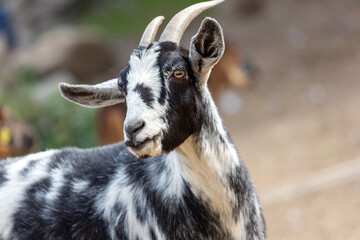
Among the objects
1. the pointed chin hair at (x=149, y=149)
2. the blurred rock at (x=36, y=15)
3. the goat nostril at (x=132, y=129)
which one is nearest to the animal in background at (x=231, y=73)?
the pointed chin hair at (x=149, y=149)

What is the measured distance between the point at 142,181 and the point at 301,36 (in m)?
10.3

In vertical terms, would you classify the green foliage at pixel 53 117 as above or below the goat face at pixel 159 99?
below

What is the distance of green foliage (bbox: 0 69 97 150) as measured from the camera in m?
10.7

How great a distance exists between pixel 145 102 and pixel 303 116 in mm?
7412

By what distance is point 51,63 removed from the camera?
48.4ft

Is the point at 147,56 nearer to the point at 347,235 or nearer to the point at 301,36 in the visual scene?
the point at 347,235

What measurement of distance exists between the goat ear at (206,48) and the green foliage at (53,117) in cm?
639

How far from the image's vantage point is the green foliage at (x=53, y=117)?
10.7m

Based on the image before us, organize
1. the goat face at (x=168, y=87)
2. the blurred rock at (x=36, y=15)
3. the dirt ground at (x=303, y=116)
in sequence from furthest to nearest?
the blurred rock at (x=36, y=15), the dirt ground at (x=303, y=116), the goat face at (x=168, y=87)

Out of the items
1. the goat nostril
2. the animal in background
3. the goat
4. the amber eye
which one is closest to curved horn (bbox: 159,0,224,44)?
the goat

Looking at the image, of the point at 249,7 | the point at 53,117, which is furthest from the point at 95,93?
the point at 249,7

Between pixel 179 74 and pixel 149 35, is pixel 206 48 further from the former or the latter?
pixel 149 35

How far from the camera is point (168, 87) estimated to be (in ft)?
12.5

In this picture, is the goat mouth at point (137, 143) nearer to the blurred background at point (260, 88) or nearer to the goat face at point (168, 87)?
Answer: the goat face at point (168, 87)
